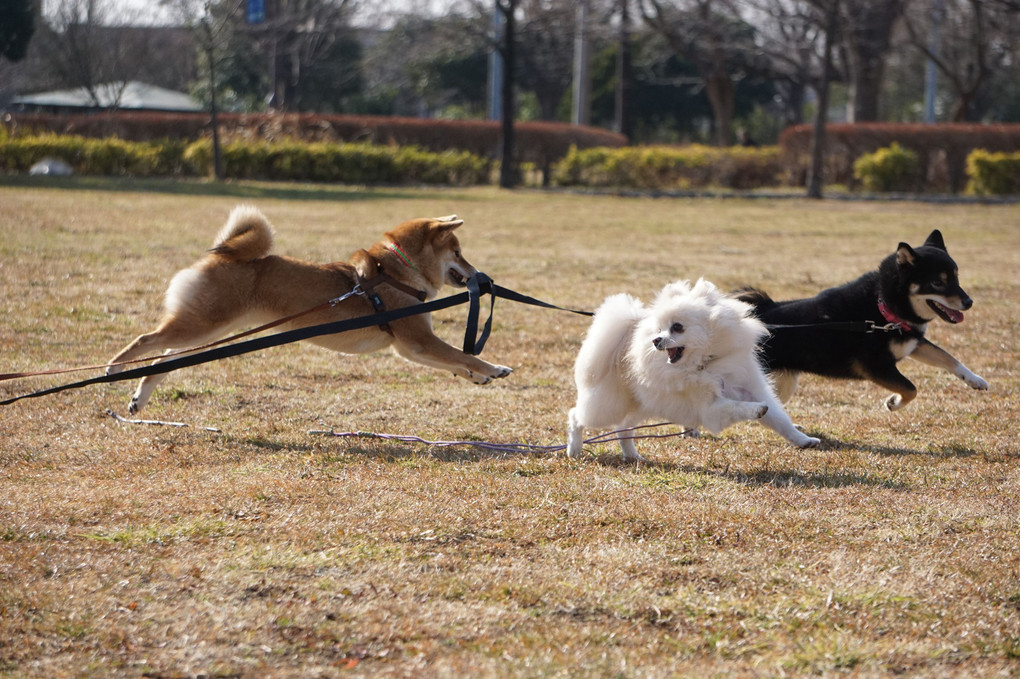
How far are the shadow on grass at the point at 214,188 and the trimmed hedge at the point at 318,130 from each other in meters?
3.66

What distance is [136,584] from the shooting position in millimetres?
3168

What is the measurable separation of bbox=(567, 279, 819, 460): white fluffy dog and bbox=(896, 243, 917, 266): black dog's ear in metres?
1.13

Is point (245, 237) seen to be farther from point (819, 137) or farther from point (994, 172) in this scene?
point (994, 172)

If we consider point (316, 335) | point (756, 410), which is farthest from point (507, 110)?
point (756, 410)

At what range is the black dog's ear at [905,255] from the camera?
521 cm

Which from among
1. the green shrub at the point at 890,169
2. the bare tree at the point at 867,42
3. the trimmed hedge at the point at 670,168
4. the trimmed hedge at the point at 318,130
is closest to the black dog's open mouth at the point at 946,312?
the green shrub at the point at 890,169

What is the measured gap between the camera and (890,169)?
81.5ft

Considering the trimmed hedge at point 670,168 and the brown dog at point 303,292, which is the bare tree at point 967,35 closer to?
Answer: the trimmed hedge at point 670,168

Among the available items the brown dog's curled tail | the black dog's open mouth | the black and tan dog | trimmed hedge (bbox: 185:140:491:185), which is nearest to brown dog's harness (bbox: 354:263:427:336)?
the brown dog's curled tail

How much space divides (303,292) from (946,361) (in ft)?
11.6

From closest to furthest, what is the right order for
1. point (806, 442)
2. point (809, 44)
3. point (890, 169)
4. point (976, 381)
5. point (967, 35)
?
point (806, 442) → point (976, 381) → point (890, 169) → point (809, 44) → point (967, 35)

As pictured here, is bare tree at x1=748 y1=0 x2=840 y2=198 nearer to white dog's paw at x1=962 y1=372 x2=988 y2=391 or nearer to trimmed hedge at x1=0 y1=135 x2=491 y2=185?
trimmed hedge at x1=0 y1=135 x2=491 y2=185

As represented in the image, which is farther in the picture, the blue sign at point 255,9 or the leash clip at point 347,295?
the blue sign at point 255,9

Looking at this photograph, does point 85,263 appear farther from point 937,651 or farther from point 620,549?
point 937,651
